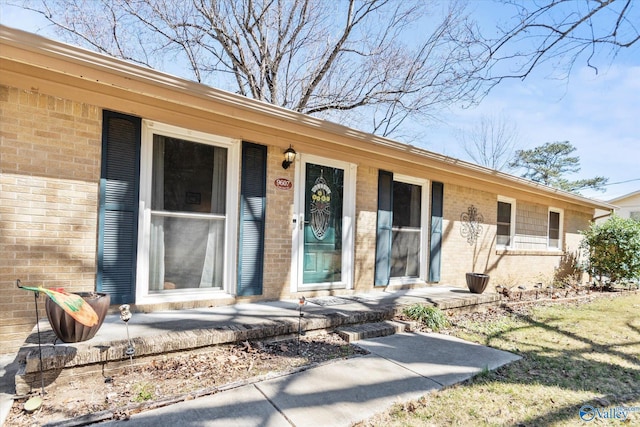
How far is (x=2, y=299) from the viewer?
9.78 ft

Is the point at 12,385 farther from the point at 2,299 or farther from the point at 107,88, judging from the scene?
the point at 107,88

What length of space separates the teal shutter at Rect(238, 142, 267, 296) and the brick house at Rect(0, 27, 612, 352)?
0.06 ft

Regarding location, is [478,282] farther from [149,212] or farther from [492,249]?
[149,212]

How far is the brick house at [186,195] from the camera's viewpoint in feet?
9.98

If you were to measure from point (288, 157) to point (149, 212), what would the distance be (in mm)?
1842

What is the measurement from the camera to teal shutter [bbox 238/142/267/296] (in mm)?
4321

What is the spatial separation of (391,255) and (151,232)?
3954mm

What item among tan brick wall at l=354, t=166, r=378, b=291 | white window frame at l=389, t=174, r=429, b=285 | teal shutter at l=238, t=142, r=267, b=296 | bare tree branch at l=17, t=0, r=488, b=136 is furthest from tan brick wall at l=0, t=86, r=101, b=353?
bare tree branch at l=17, t=0, r=488, b=136

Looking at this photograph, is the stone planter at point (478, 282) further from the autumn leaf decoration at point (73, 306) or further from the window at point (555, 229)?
the autumn leaf decoration at point (73, 306)

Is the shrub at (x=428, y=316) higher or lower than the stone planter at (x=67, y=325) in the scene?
lower

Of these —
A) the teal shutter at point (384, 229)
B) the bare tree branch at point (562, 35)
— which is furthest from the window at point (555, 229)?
the bare tree branch at point (562, 35)

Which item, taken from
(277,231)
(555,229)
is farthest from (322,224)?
(555,229)

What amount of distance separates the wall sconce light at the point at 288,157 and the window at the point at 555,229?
28.8 ft

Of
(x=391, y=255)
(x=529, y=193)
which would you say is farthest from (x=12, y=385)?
(x=529, y=193)
